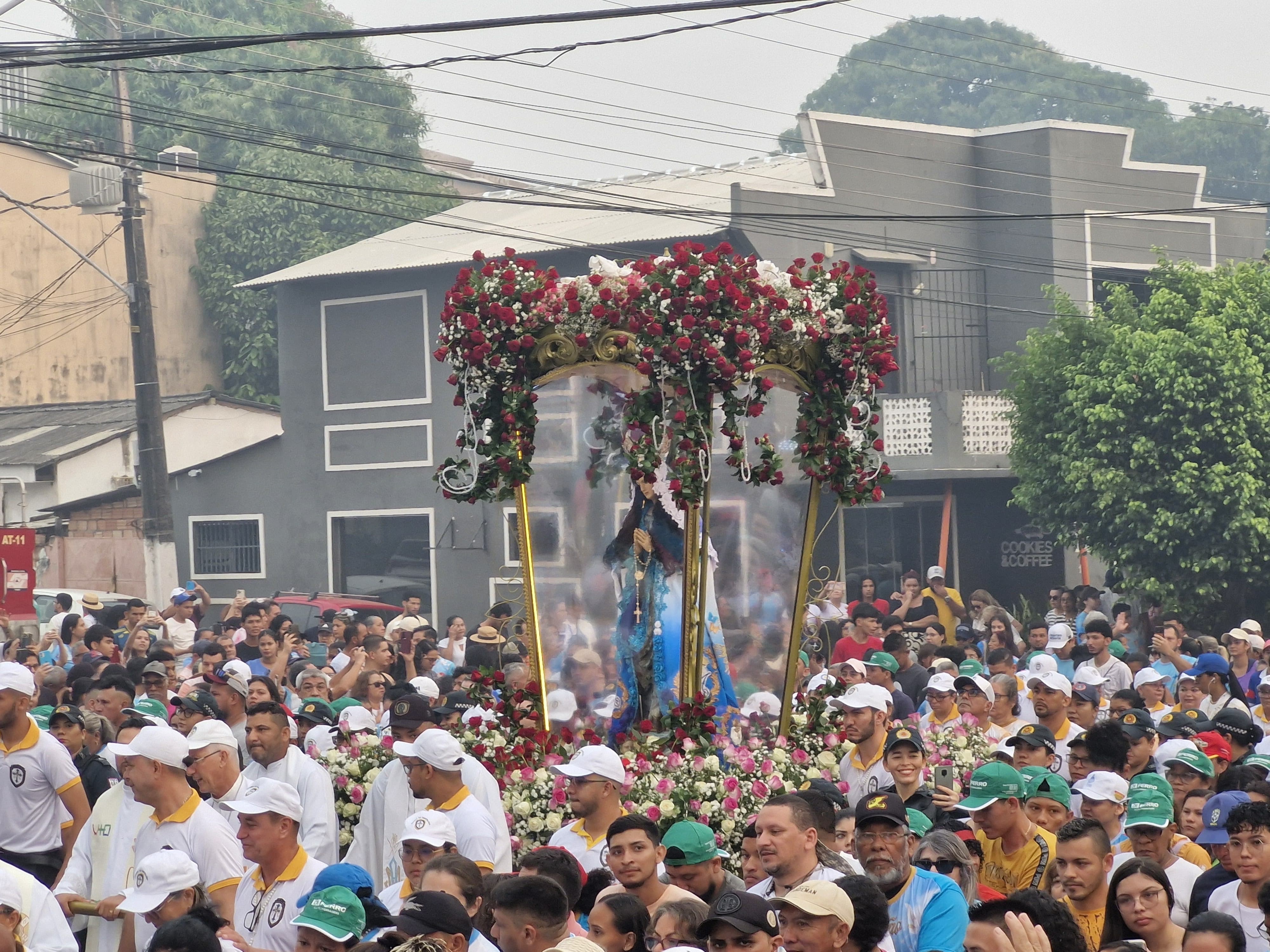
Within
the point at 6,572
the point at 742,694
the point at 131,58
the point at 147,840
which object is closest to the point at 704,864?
the point at 147,840

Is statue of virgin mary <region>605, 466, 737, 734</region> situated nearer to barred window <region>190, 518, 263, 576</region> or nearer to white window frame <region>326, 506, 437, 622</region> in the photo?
white window frame <region>326, 506, 437, 622</region>

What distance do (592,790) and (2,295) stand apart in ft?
115

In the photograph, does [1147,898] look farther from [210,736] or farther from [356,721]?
[356,721]

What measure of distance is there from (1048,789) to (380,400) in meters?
23.0

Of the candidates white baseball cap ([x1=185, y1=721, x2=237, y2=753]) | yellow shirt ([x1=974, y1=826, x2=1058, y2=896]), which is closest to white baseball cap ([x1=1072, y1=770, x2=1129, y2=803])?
yellow shirt ([x1=974, y1=826, x2=1058, y2=896])

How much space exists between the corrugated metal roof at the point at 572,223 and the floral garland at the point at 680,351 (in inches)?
Answer: 614

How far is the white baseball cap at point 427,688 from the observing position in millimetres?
11672

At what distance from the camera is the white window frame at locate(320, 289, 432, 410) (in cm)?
2934

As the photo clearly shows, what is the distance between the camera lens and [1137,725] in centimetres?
948

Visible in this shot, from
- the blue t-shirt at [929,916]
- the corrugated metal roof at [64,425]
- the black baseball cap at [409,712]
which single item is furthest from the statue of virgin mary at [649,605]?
the corrugated metal roof at [64,425]

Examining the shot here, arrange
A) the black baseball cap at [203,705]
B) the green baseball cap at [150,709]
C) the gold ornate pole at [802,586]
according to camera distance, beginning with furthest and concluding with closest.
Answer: the gold ornate pole at [802,586]
the black baseball cap at [203,705]
the green baseball cap at [150,709]

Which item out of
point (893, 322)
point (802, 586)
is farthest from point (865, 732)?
point (893, 322)

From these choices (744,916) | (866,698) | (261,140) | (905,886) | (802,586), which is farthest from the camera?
(261,140)

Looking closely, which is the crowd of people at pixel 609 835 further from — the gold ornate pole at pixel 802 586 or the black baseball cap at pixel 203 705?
the gold ornate pole at pixel 802 586
